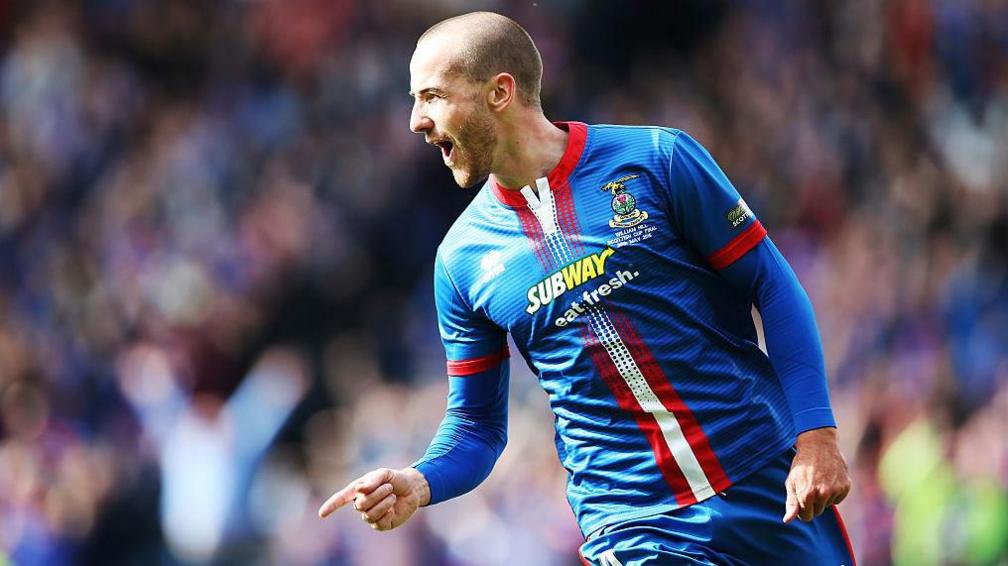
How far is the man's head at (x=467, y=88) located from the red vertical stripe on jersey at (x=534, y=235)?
6.8 inches

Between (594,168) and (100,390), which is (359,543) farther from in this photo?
(594,168)

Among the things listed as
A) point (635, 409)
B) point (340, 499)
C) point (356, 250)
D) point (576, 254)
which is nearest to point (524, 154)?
point (576, 254)

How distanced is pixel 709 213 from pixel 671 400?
534mm

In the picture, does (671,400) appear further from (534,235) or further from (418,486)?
(418,486)

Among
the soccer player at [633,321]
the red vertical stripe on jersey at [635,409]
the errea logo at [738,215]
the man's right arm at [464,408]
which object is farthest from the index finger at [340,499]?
the errea logo at [738,215]

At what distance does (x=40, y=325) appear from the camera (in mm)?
10008

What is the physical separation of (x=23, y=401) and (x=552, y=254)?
680 centimetres

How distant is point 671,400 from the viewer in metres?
3.92

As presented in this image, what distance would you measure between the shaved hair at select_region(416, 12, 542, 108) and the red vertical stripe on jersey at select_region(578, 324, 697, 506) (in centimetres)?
80

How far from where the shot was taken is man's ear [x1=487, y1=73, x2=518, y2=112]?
13.6 feet

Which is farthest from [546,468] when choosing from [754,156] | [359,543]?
[754,156]

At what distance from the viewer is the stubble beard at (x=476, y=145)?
13.5 ft

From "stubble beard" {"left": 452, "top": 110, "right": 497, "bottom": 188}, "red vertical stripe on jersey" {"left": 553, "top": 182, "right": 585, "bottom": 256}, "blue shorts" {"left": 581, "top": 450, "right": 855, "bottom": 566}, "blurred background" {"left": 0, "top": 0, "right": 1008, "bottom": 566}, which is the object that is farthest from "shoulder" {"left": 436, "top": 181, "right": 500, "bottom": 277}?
"blurred background" {"left": 0, "top": 0, "right": 1008, "bottom": 566}

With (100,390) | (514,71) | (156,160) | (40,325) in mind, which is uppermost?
(156,160)
